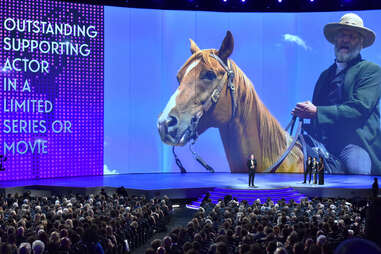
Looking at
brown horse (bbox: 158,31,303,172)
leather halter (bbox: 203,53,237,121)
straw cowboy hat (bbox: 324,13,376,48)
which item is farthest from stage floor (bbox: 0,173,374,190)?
straw cowboy hat (bbox: 324,13,376,48)

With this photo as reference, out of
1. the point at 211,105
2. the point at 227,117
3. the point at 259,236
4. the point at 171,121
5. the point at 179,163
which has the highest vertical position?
the point at 211,105

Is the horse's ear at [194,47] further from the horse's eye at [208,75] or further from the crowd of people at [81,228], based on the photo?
the crowd of people at [81,228]

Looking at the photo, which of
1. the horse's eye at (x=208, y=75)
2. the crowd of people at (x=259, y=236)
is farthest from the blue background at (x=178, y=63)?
the crowd of people at (x=259, y=236)

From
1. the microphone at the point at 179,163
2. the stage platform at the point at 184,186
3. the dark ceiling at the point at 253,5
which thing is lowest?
the stage platform at the point at 184,186

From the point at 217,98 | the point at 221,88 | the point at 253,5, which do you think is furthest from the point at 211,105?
the point at 253,5

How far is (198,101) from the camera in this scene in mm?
24391

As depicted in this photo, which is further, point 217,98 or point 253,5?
point 253,5

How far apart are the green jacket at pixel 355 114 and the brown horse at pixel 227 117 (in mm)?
1916

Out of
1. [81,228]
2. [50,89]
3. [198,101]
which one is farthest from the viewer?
[198,101]

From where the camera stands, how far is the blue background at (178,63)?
2481cm

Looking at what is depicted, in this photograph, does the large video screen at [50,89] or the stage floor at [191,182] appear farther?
the large video screen at [50,89]

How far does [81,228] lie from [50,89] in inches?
634

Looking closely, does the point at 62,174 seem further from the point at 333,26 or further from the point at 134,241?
the point at 333,26

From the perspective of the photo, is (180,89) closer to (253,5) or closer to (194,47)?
(194,47)
